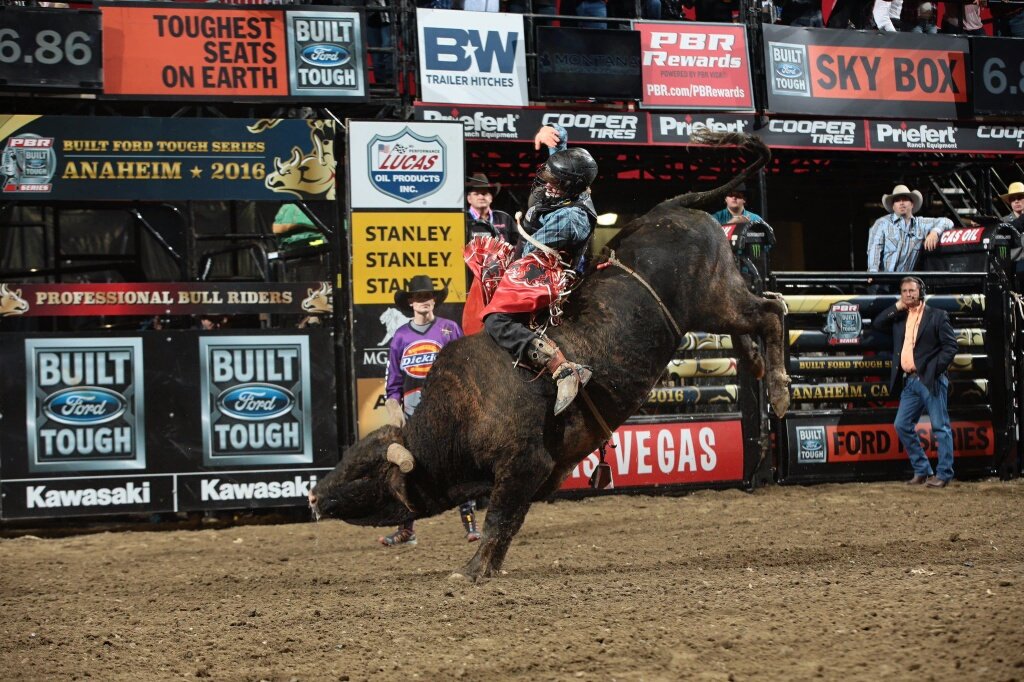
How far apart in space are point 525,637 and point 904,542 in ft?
11.7

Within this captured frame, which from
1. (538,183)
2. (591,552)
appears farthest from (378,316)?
(538,183)

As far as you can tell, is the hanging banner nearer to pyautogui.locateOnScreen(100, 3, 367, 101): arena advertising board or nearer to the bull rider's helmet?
pyautogui.locateOnScreen(100, 3, 367, 101): arena advertising board

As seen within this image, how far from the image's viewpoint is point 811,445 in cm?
1166

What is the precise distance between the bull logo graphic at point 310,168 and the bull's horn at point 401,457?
15.5 ft

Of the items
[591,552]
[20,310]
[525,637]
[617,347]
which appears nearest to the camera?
[525,637]

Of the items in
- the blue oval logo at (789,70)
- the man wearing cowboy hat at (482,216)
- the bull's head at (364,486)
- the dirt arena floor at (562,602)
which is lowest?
the dirt arena floor at (562,602)

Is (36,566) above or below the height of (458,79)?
below

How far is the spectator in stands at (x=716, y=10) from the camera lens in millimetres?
13547

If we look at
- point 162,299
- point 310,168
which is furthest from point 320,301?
point 162,299

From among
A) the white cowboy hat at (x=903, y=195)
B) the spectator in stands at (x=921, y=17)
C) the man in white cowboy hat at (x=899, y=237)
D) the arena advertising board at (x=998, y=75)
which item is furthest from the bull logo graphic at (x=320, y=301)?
the spectator in stands at (x=921, y=17)

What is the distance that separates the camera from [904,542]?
7.74m

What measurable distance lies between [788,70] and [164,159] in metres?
6.70

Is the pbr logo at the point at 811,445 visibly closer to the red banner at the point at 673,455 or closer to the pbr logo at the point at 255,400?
the red banner at the point at 673,455

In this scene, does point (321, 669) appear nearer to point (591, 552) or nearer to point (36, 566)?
point (591, 552)
